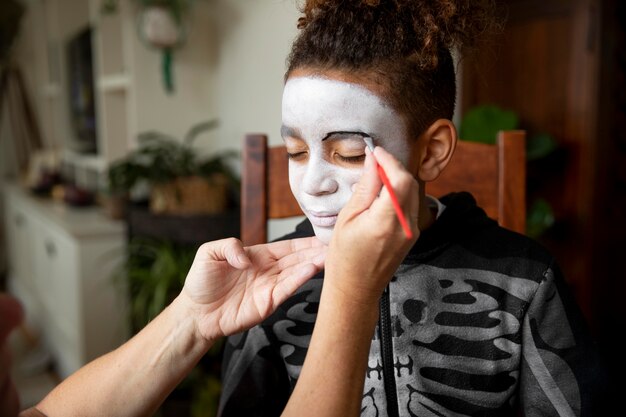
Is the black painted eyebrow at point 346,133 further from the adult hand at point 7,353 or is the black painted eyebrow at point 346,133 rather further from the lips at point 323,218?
the adult hand at point 7,353

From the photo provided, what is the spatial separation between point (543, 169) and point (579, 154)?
0.13 m

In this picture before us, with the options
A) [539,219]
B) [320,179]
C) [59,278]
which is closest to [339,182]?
[320,179]

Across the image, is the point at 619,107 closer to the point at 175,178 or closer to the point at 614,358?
the point at 614,358

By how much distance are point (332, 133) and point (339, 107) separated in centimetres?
3

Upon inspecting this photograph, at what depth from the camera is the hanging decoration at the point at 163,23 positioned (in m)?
2.15

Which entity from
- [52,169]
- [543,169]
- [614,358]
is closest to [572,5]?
[543,169]

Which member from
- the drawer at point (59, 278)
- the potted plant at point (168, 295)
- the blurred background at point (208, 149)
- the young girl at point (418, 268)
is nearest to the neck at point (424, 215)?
the young girl at point (418, 268)

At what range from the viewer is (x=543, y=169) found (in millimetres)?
1958

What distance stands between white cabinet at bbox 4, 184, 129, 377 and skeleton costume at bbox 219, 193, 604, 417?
1.53 meters

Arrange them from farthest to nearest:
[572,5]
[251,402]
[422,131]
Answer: [572,5] < [251,402] < [422,131]

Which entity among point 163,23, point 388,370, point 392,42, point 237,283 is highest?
point 163,23

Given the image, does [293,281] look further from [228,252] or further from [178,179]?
[178,179]

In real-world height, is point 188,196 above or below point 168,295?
above

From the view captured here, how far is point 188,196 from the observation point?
201cm
